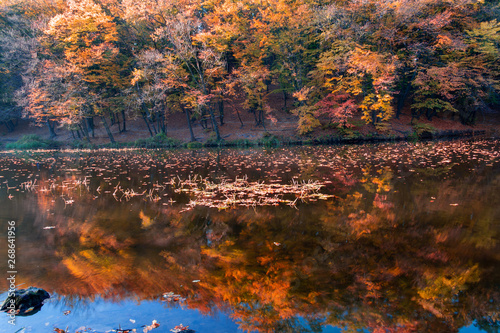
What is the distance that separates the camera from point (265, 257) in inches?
205

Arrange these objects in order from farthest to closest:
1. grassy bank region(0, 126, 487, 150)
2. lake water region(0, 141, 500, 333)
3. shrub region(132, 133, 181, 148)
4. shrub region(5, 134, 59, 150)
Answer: shrub region(5, 134, 59, 150) → shrub region(132, 133, 181, 148) → grassy bank region(0, 126, 487, 150) → lake water region(0, 141, 500, 333)

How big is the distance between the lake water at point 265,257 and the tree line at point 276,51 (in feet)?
68.1

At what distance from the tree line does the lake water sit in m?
20.8

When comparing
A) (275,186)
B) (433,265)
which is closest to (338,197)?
(275,186)

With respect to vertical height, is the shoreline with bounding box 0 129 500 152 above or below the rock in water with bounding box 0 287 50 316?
above

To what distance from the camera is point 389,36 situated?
2858 cm

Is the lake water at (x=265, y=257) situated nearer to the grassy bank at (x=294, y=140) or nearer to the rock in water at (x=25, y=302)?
the rock in water at (x=25, y=302)

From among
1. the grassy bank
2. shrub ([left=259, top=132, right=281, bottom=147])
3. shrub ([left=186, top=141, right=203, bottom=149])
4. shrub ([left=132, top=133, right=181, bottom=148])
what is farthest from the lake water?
shrub ([left=132, top=133, right=181, bottom=148])

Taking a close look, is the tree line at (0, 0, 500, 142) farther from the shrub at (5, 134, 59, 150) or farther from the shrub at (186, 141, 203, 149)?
the shrub at (5, 134, 59, 150)

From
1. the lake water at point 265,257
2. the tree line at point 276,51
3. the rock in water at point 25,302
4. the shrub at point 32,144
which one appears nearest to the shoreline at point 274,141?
the shrub at point 32,144

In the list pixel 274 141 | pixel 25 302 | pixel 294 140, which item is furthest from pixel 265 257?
pixel 294 140

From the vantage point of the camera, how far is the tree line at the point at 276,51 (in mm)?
28469

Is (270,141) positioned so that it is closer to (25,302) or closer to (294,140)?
(294,140)

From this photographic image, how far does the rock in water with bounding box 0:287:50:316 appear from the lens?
12.5ft
